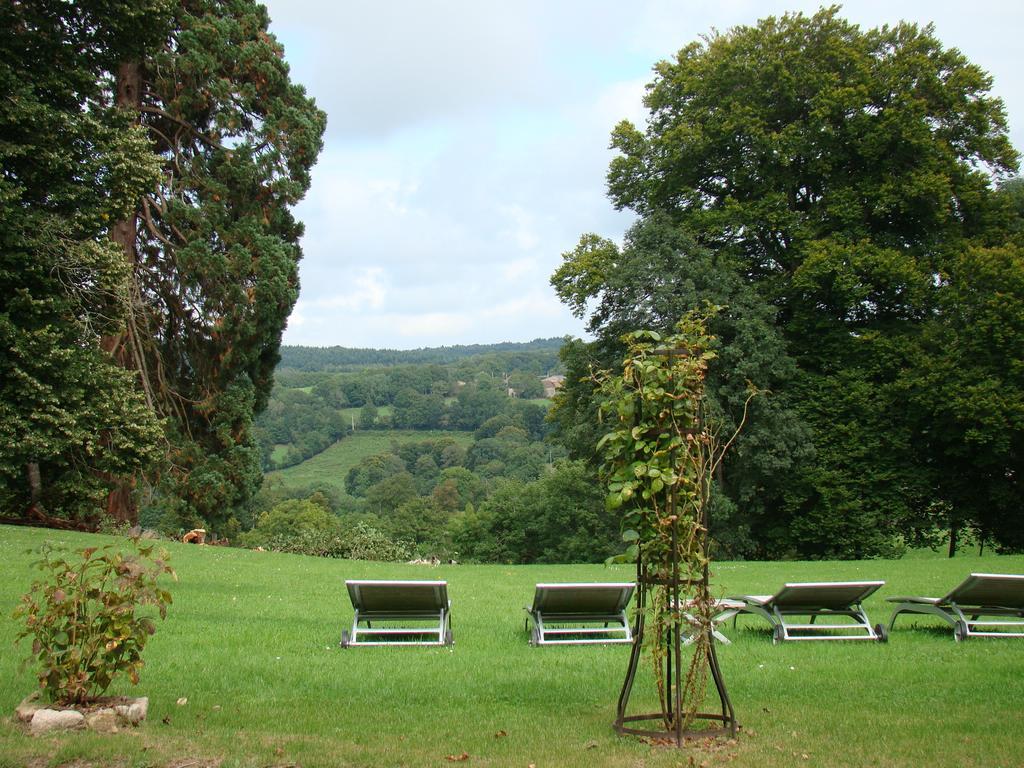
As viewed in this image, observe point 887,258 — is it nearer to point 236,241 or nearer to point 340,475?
point 236,241

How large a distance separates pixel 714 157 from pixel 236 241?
14.3 meters

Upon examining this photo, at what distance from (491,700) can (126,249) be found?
2049 cm

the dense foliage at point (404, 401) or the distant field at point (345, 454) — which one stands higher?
the dense foliage at point (404, 401)

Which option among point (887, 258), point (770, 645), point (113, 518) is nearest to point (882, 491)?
point (887, 258)

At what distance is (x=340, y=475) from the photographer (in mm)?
78688

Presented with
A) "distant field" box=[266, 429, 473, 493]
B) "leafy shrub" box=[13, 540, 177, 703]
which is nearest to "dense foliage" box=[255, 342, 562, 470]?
"distant field" box=[266, 429, 473, 493]

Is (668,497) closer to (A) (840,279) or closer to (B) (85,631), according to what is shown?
(B) (85,631)

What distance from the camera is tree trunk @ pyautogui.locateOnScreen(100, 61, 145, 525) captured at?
77.2ft

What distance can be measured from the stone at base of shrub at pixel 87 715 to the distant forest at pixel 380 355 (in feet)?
348

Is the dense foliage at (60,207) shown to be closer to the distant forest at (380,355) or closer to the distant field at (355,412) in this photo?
the distant field at (355,412)

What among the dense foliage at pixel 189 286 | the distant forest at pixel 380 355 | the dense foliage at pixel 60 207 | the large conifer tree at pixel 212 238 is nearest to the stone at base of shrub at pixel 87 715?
the dense foliage at pixel 60 207

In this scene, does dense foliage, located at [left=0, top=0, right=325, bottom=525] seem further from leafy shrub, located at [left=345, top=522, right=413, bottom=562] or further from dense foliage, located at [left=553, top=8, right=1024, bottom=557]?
dense foliage, located at [left=553, top=8, right=1024, bottom=557]

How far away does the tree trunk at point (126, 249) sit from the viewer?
2353 cm

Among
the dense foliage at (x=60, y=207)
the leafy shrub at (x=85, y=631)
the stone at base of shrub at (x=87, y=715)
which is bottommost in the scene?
the stone at base of shrub at (x=87, y=715)
